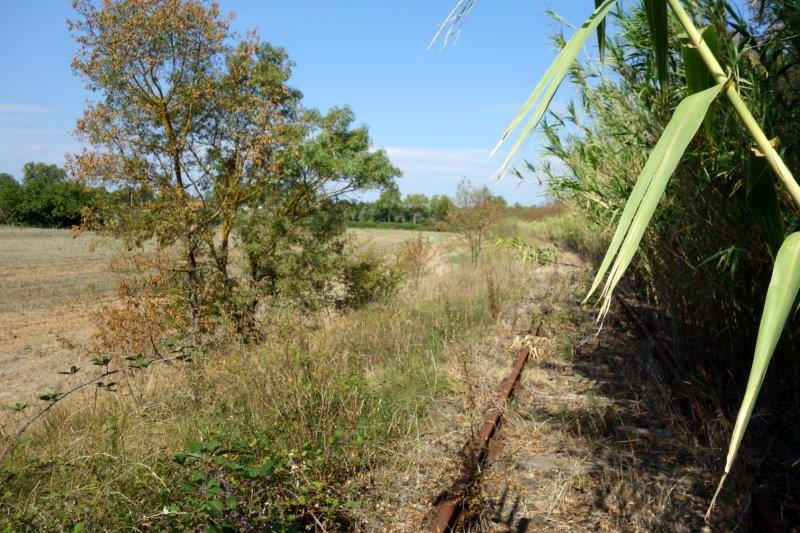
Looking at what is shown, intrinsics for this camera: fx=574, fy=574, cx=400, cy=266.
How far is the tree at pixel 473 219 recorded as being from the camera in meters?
19.8

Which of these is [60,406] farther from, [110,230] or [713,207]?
[713,207]

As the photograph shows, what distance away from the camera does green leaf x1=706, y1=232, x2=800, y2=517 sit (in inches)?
34.4

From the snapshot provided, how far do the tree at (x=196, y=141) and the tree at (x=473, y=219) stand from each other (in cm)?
815

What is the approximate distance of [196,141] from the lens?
36.8 ft

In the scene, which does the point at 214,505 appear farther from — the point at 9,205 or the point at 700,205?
the point at 9,205

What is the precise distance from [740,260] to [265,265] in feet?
29.1

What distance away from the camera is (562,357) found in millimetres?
7312

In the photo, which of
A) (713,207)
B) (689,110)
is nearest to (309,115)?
(713,207)

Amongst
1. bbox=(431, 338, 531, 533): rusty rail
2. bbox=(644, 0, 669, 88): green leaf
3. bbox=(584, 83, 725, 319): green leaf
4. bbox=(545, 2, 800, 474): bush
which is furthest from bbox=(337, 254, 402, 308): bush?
bbox=(584, 83, 725, 319): green leaf

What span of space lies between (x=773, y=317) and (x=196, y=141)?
11.6 m

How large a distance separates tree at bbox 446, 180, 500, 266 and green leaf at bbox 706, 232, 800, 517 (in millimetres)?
18106

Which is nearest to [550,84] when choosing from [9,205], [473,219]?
[473,219]

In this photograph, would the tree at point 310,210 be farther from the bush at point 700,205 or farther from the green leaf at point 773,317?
the green leaf at point 773,317

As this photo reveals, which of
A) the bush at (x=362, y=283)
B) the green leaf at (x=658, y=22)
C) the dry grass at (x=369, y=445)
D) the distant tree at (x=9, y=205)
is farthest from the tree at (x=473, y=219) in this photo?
the distant tree at (x=9, y=205)
